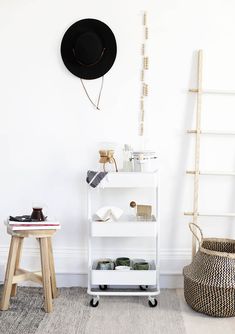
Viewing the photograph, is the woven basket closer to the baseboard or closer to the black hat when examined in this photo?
the baseboard

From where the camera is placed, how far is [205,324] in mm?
3037

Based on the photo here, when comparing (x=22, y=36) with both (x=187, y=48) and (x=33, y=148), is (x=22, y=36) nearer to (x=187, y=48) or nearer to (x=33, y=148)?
(x=33, y=148)

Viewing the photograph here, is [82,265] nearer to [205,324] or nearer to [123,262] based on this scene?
[123,262]

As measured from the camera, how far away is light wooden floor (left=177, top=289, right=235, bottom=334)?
116 inches

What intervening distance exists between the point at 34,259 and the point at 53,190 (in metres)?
0.53

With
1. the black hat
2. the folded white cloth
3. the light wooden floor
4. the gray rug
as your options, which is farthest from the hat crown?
the light wooden floor

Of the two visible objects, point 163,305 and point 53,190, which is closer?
point 163,305

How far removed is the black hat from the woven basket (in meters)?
1.46

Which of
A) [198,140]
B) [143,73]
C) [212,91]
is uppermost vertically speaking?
[143,73]

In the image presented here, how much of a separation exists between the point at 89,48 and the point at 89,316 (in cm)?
180

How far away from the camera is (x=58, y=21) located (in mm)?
3521

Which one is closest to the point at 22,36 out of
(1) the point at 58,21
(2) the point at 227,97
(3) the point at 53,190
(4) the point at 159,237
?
(1) the point at 58,21

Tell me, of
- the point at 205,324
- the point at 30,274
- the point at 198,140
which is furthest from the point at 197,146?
the point at 30,274

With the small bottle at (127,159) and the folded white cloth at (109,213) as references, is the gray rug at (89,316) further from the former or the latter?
the small bottle at (127,159)
